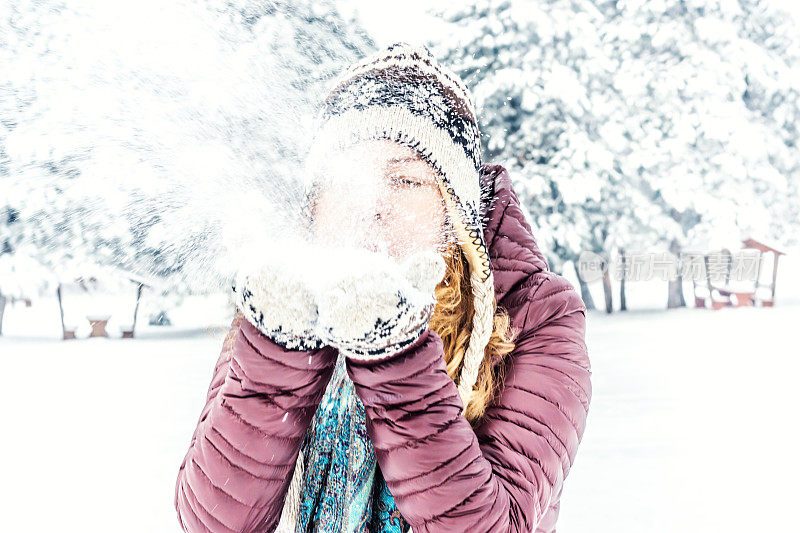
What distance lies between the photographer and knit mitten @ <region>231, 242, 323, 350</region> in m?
0.73

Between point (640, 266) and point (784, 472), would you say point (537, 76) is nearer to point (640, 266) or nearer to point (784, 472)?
point (640, 266)

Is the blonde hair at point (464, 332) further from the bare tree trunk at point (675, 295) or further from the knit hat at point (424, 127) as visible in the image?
the bare tree trunk at point (675, 295)

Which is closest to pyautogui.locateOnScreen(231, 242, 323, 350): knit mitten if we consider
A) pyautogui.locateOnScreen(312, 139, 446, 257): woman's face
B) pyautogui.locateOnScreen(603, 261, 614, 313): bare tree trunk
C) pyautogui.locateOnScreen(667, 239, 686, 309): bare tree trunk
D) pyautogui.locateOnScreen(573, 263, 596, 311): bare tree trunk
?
pyautogui.locateOnScreen(312, 139, 446, 257): woman's face

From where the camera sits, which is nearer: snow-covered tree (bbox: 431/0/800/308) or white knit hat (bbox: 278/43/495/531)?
white knit hat (bbox: 278/43/495/531)

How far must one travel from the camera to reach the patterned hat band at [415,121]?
1.01 metres

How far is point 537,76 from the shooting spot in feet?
24.7

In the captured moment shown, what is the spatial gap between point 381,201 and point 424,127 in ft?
0.56

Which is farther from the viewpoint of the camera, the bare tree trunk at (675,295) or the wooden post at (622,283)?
the bare tree trunk at (675,295)

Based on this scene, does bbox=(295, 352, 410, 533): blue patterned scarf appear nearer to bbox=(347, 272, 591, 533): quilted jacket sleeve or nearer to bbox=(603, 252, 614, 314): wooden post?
bbox=(347, 272, 591, 533): quilted jacket sleeve

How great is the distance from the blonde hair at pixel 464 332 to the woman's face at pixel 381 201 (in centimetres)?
12

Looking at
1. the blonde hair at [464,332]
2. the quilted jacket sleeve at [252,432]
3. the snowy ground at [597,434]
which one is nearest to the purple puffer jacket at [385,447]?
the quilted jacket sleeve at [252,432]

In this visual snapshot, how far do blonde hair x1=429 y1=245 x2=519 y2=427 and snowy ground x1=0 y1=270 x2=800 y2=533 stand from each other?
0.50 meters

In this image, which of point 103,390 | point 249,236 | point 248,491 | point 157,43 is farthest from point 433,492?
point 103,390

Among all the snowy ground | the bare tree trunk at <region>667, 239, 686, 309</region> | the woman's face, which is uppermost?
the woman's face
